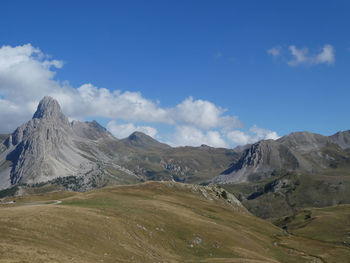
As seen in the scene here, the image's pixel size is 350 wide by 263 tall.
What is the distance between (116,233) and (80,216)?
797cm

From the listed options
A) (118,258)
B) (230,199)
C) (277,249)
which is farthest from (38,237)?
(230,199)

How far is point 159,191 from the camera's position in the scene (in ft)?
438

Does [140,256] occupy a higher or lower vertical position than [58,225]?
lower

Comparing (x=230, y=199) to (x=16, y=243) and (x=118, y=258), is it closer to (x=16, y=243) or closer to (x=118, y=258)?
(x=118, y=258)

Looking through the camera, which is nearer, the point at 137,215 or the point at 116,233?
the point at 116,233

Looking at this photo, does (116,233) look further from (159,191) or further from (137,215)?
(159,191)

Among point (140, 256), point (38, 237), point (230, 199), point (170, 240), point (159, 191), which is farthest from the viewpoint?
point (230, 199)

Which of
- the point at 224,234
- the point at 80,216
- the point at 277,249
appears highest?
the point at 80,216

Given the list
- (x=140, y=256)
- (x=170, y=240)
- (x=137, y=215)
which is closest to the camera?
(x=140, y=256)

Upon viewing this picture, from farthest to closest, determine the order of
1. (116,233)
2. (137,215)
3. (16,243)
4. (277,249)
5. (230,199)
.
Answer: (230,199)
(277,249)
(137,215)
(116,233)
(16,243)

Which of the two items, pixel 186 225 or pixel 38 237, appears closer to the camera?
pixel 38 237

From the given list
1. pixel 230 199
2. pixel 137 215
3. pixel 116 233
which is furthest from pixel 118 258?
pixel 230 199

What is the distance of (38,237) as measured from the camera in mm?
45938

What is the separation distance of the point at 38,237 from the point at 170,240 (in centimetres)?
2920
